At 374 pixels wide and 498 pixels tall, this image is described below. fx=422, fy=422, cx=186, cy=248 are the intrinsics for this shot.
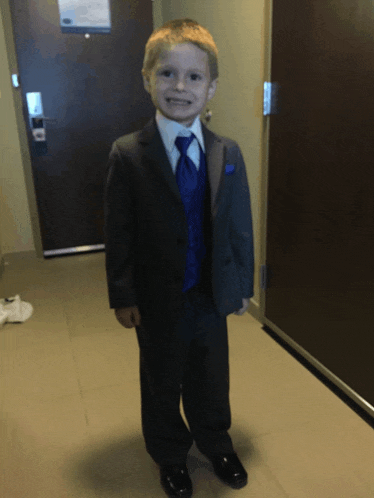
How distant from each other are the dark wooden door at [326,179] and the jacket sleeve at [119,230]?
32.8 inches

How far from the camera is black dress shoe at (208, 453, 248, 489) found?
1256 mm

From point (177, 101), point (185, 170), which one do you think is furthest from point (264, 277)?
point (177, 101)

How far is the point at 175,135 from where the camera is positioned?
1002mm

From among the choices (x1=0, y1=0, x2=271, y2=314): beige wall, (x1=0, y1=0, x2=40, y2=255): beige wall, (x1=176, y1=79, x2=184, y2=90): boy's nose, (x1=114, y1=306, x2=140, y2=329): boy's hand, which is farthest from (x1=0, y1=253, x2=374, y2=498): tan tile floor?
(x1=0, y1=0, x2=40, y2=255): beige wall

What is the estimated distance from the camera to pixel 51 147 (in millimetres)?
3248

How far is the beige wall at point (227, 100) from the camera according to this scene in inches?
78.9

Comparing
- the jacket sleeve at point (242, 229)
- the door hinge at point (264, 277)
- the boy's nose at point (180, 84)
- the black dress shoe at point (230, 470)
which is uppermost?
the boy's nose at point (180, 84)

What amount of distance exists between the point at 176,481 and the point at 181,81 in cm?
109

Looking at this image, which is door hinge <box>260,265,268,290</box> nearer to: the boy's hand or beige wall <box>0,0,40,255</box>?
the boy's hand

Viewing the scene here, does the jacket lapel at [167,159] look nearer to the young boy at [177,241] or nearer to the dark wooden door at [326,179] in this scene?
the young boy at [177,241]

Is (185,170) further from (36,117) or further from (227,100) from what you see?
(36,117)

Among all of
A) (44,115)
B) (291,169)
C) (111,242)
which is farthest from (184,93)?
(44,115)

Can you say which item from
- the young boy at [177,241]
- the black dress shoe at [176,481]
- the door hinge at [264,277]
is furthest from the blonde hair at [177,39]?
the door hinge at [264,277]

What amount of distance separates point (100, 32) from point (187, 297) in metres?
2.75
